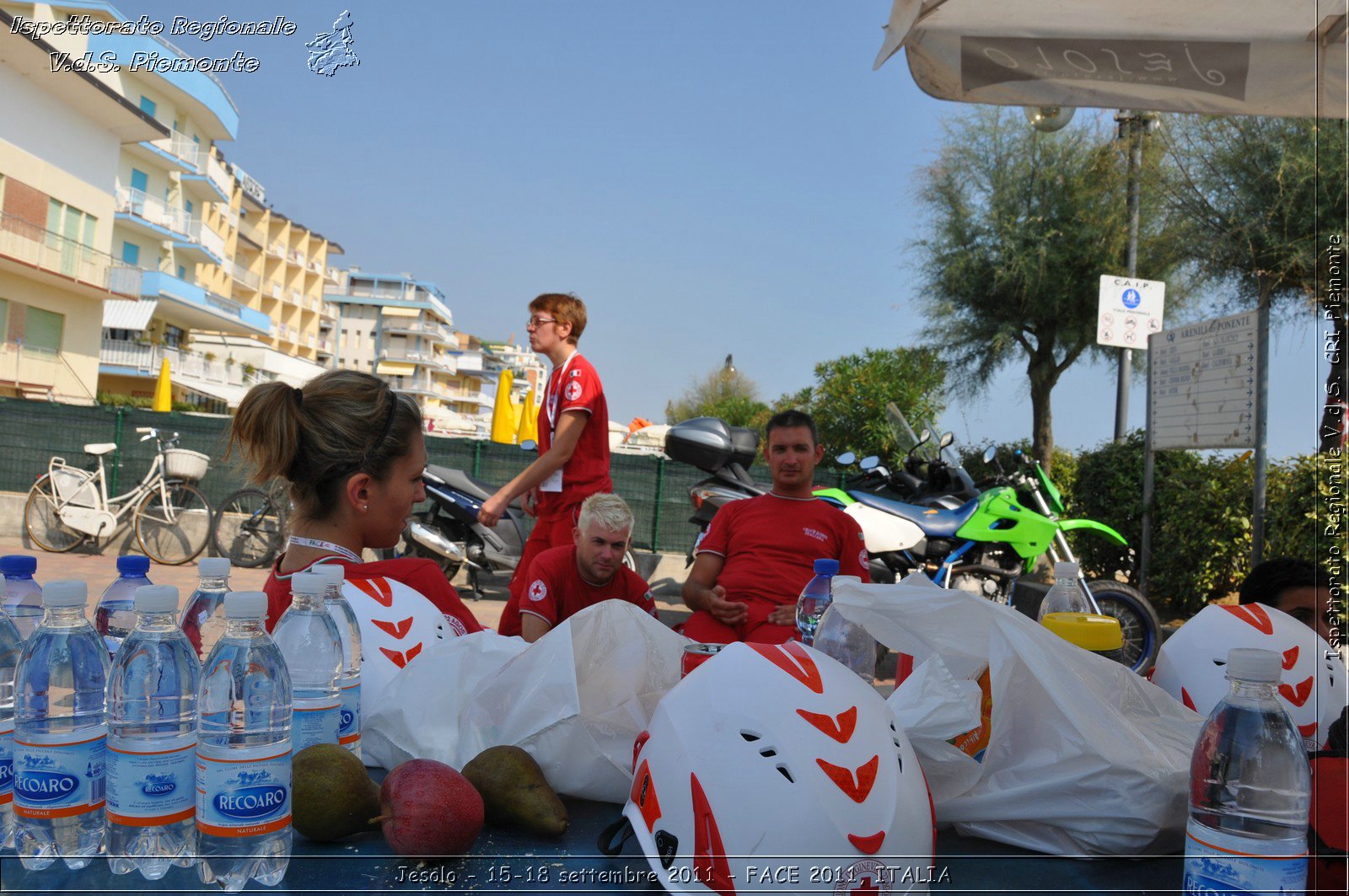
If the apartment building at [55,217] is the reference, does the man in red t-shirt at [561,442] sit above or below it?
below

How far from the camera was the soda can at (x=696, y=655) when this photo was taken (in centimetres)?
172

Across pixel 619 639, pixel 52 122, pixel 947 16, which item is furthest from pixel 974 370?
pixel 52 122

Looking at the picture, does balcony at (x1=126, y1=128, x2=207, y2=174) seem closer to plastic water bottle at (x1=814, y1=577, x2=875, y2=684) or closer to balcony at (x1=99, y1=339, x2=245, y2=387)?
balcony at (x1=99, y1=339, x2=245, y2=387)

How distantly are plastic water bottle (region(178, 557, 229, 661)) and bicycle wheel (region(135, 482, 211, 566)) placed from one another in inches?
384

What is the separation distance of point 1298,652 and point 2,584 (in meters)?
2.54

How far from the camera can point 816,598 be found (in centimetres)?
283

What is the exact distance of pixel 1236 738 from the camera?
1380 mm

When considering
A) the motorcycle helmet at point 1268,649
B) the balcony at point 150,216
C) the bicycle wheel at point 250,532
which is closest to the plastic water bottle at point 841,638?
the motorcycle helmet at point 1268,649

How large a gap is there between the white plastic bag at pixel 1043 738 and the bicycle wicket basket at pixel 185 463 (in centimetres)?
1054

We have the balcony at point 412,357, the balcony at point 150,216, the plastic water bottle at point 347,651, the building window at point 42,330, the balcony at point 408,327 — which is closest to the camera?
the plastic water bottle at point 347,651

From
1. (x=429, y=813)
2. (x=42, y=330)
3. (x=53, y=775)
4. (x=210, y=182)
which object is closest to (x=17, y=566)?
(x=53, y=775)

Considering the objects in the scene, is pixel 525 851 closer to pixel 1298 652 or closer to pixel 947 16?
pixel 1298 652

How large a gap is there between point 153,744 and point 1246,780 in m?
1.58

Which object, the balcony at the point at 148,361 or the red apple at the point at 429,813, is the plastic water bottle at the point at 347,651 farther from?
the balcony at the point at 148,361
